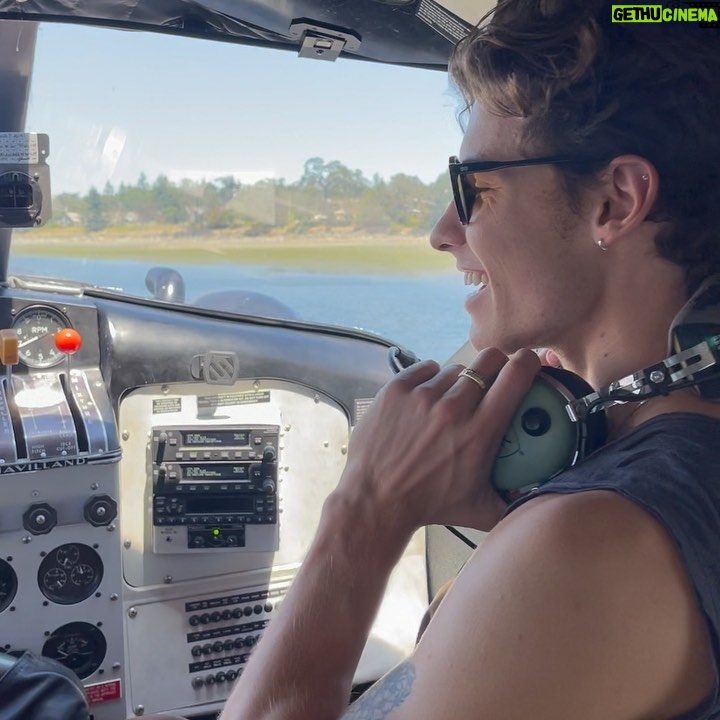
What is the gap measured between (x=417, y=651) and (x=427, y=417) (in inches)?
13.3

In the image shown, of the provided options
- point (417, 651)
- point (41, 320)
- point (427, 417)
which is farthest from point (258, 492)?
point (417, 651)

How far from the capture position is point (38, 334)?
8.60 ft

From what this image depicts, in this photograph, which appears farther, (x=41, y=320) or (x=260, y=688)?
(x=41, y=320)

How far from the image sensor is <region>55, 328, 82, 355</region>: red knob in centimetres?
256

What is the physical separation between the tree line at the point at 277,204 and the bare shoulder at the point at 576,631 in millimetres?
1921

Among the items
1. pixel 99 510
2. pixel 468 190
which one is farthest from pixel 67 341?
pixel 468 190

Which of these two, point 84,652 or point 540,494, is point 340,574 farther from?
point 84,652

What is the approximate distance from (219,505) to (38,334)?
2.61 feet

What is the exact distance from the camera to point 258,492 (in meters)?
2.89

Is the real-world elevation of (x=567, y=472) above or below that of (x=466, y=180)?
below

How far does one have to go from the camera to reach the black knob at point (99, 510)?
2.52 metres

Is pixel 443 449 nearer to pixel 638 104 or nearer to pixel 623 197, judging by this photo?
pixel 623 197

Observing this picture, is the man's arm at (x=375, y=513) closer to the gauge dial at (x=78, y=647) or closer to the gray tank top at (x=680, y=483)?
the gray tank top at (x=680, y=483)

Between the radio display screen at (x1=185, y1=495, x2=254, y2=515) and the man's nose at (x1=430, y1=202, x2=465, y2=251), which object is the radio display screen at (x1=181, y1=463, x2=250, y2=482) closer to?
the radio display screen at (x1=185, y1=495, x2=254, y2=515)
